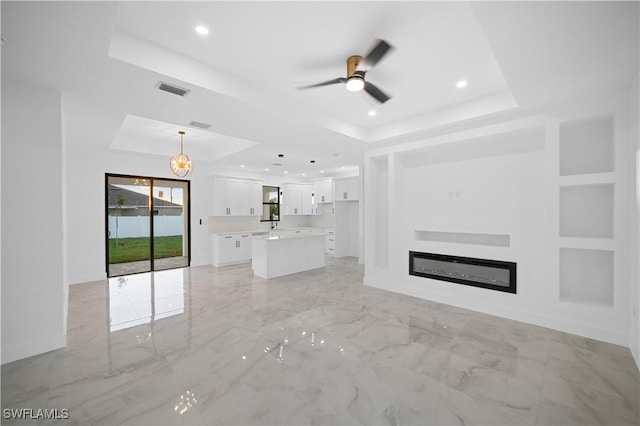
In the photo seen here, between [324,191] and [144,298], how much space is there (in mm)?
6301

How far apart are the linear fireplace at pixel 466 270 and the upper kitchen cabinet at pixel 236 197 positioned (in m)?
5.49

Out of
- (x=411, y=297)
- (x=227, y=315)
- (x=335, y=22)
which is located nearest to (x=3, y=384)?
(x=227, y=315)

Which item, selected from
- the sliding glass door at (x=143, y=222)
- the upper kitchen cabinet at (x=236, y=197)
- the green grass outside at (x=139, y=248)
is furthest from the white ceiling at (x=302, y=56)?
the upper kitchen cabinet at (x=236, y=197)

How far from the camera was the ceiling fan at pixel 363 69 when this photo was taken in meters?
2.26

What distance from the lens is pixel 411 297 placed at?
4.67m

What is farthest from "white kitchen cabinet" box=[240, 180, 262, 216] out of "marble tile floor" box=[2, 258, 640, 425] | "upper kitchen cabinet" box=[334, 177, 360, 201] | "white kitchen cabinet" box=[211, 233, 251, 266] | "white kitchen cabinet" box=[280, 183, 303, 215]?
"marble tile floor" box=[2, 258, 640, 425]

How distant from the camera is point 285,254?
641 centimetres

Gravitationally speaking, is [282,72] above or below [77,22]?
above

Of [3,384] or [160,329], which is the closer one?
[3,384]

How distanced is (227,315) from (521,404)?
11.1ft

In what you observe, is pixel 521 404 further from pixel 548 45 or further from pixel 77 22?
pixel 77 22

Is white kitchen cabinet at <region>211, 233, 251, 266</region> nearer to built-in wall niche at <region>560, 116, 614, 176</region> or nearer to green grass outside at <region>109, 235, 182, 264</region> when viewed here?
green grass outside at <region>109, 235, 182, 264</region>

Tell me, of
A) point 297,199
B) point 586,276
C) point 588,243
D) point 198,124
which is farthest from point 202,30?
point 297,199

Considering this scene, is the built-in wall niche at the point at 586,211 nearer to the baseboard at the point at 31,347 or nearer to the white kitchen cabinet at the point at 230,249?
the baseboard at the point at 31,347
